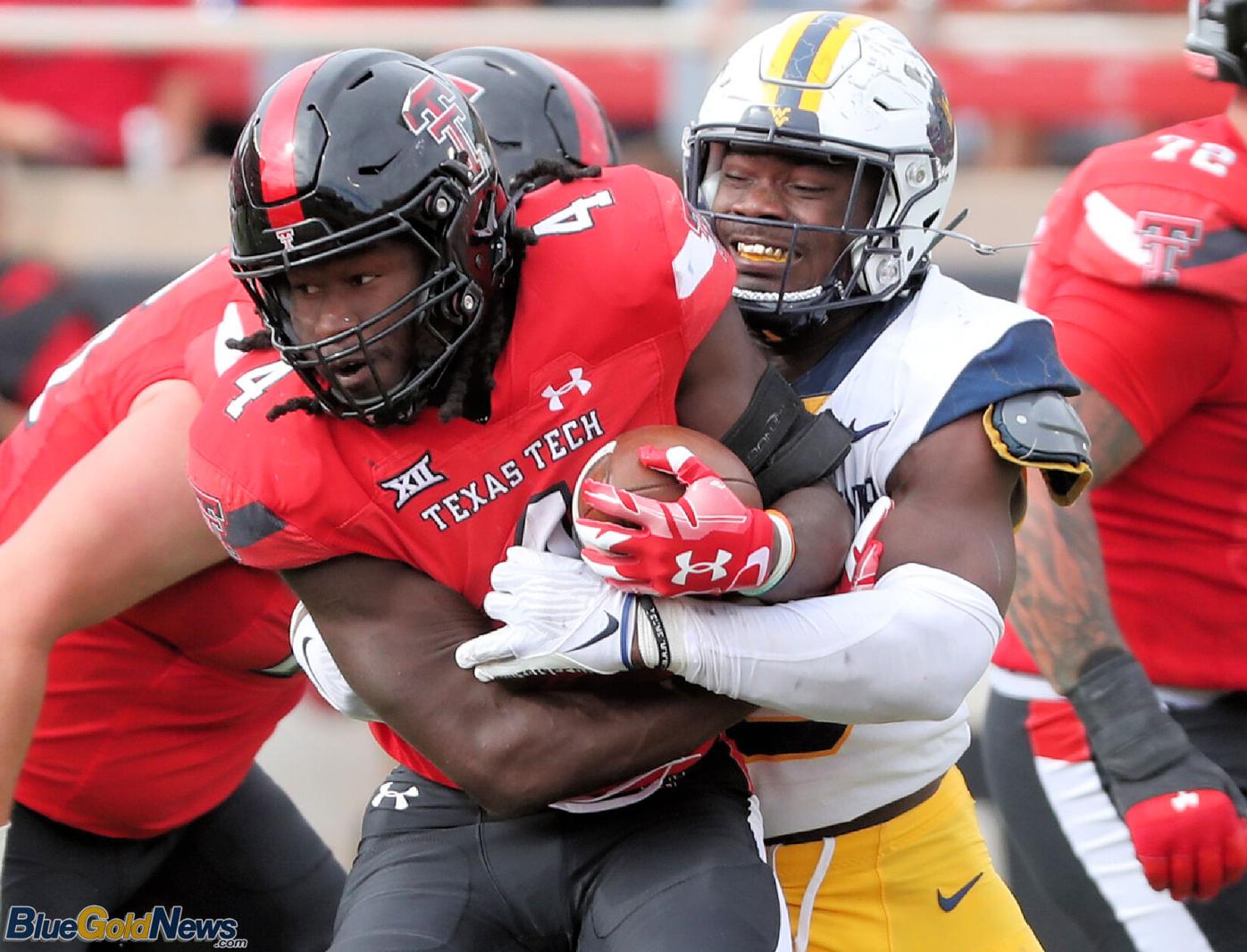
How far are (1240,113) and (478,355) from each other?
169 centimetres

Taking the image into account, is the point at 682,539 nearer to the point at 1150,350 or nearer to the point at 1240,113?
the point at 1150,350

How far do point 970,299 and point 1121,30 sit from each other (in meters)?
4.04

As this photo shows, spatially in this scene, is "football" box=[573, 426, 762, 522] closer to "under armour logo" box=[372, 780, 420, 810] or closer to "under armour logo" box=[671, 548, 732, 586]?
"under armour logo" box=[671, 548, 732, 586]

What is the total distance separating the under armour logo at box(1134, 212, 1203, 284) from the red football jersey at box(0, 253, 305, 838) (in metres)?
1.55

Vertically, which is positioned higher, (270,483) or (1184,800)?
(270,483)

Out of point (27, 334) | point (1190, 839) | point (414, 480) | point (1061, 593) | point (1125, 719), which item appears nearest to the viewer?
point (414, 480)

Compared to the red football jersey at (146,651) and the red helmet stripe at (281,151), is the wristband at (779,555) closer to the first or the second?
the red helmet stripe at (281,151)

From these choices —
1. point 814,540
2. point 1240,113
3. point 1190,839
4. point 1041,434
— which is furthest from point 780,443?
point 1240,113

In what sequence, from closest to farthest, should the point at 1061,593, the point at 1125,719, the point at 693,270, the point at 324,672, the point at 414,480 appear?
the point at 414,480, the point at 693,270, the point at 324,672, the point at 1125,719, the point at 1061,593

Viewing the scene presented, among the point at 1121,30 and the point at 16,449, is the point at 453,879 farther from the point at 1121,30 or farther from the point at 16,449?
the point at 1121,30

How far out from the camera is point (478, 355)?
2564mm

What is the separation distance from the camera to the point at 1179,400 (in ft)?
10.8

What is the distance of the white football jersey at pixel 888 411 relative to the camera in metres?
2.72

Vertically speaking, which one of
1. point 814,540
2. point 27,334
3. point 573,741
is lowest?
point 27,334
